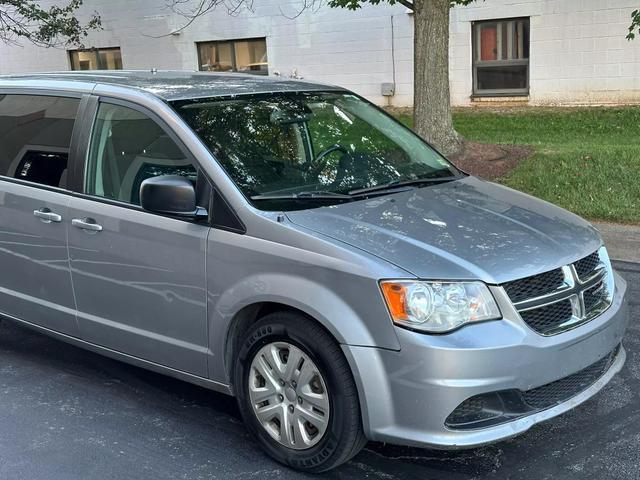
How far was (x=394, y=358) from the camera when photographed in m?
3.09

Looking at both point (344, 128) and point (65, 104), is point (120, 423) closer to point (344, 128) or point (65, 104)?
point (65, 104)

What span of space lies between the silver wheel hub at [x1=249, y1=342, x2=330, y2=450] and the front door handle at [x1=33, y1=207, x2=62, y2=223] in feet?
4.94

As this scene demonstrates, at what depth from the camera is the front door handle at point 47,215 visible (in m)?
4.24

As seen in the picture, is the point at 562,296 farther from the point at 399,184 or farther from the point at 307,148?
the point at 307,148

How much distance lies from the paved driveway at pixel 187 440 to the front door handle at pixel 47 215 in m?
1.02

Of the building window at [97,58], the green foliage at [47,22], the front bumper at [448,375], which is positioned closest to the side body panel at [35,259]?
the front bumper at [448,375]

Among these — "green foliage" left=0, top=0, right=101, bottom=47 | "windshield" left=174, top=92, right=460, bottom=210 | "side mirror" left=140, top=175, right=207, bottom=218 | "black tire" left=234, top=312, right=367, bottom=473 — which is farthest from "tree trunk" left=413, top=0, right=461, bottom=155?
"green foliage" left=0, top=0, right=101, bottom=47

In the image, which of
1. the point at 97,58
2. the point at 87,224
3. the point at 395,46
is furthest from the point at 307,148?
the point at 97,58

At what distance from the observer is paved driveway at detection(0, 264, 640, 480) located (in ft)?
11.5

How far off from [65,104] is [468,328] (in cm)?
273

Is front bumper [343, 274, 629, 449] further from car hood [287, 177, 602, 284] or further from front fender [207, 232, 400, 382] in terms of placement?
car hood [287, 177, 602, 284]

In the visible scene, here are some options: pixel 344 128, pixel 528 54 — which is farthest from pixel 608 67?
pixel 344 128

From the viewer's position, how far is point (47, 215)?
14.0 ft

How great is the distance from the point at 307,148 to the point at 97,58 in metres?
18.4
